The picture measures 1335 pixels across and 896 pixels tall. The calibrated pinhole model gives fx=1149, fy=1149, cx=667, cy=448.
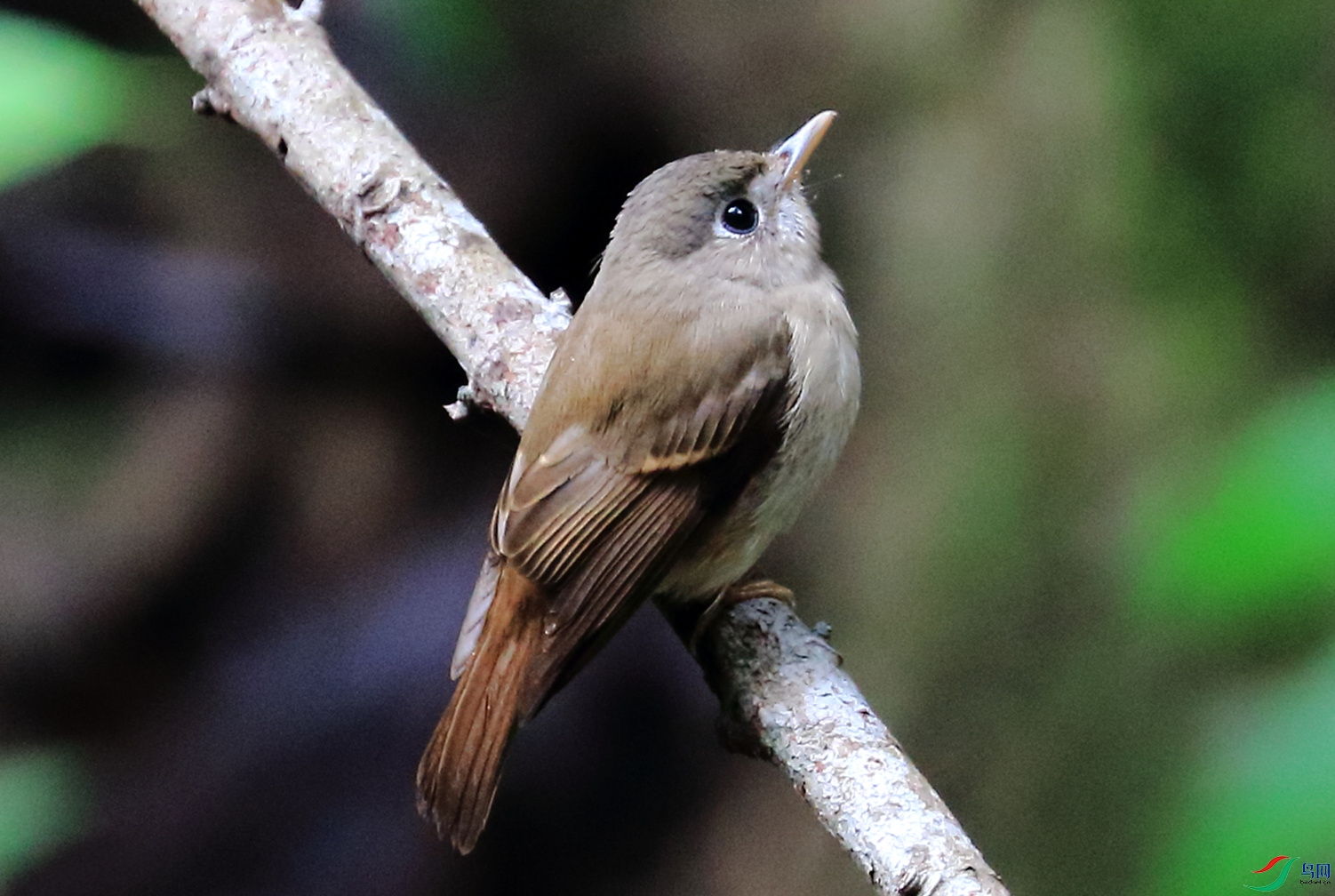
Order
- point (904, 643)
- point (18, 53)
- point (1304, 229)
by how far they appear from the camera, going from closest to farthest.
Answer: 1. point (18, 53)
2. point (1304, 229)
3. point (904, 643)

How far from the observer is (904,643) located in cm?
189

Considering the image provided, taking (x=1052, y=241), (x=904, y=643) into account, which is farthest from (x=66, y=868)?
(x=1052, y=241)

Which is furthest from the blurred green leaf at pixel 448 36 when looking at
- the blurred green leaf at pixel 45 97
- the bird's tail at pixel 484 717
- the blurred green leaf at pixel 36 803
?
the blurred green leaf at pixel 36 803

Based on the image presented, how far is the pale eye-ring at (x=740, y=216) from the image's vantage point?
4.83ft

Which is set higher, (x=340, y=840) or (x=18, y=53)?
(x=18, y=53)

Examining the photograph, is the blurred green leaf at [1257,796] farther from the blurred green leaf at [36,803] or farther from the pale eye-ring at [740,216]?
the blurred green leaf at [36,803]

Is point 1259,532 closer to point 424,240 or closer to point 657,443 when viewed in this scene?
point 657,443

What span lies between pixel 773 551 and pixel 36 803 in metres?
1.16

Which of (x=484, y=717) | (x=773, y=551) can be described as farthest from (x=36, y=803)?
(x=773, y=551)

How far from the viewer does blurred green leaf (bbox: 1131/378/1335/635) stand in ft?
5.19

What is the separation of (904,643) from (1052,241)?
706 millimetres

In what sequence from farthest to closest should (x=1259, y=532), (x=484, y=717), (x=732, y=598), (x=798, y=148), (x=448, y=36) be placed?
(x=448, y=36) → (x=1259, y=532) → (x=798, y=148) → (x=732, y=598) → (x=484, y=717)

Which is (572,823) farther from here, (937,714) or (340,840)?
(937,714)

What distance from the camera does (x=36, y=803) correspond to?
5.40 feet
